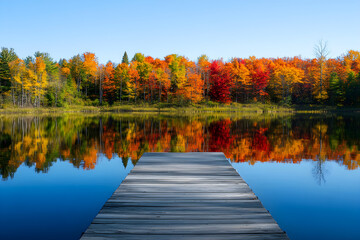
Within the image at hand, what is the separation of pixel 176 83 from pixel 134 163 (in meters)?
49.8

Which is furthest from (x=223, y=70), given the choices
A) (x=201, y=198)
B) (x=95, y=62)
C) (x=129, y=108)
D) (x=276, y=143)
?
(x=201, y=198)

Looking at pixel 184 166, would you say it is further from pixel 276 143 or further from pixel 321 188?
pixel 276 143

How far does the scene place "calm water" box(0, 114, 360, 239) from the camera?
234 inches

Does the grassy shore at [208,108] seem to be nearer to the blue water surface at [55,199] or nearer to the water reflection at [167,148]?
the water reflection at [167,148]

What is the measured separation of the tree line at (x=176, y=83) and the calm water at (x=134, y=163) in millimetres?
41498

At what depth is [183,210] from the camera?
4.69 m

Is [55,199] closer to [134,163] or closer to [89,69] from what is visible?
[134,163]

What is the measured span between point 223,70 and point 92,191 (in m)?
57.5

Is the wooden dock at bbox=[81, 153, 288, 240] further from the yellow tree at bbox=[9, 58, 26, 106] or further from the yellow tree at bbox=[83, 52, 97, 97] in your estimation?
the yellow tree at bbox=[83, 52, 97, 97]

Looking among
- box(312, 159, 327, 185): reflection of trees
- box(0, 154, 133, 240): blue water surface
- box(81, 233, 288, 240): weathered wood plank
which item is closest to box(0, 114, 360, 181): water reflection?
box(312, 159, 327, 185): reflection of trees

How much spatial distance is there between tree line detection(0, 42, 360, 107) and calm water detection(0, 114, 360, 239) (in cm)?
4150

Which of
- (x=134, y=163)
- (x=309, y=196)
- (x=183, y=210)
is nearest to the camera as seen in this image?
(x=183, y=210)

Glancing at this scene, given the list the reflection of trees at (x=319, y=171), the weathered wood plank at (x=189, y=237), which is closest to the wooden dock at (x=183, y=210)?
the weathered wood plank at (x=189, y=237)

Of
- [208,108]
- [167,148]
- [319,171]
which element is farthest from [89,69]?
[319,171]
